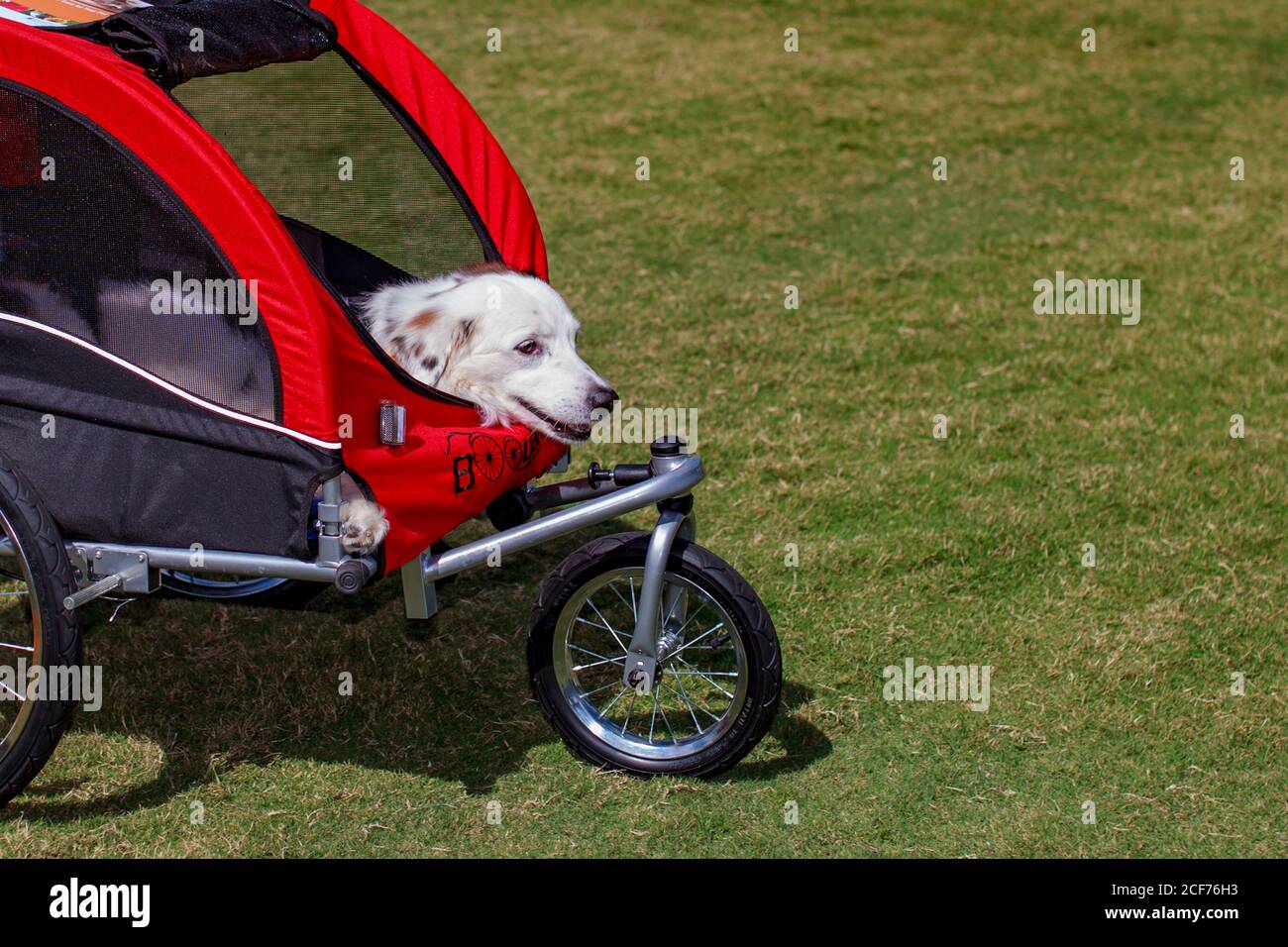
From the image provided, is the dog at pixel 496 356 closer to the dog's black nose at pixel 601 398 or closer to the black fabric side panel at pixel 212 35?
the dog's black nose at pixel 601 398

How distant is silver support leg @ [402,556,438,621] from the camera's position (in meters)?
3.71

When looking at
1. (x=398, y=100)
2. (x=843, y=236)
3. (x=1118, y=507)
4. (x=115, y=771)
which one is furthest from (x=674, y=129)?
(x=115, y=771)

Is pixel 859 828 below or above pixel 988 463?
below

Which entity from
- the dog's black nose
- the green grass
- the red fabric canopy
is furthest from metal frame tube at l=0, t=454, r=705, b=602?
the green grass

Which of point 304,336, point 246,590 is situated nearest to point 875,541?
point 246,590

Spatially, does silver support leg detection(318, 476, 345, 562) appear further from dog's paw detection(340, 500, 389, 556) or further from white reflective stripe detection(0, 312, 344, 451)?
white reflective stripe detection(0, 312, 344, 451)

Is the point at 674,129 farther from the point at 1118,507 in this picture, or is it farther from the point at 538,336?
the point at 538,336

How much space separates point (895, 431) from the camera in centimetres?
587

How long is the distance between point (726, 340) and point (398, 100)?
299 cm

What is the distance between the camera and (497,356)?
12.0ft

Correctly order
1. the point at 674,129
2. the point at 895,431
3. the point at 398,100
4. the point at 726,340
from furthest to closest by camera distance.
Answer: the point at 674,129 < the point at 726,340 < the point at 895,431 < the point at 398,100

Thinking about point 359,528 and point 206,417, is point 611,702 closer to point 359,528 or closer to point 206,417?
point 359,528

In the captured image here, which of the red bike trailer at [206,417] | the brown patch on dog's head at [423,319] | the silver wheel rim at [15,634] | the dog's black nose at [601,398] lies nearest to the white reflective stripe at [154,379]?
the red bike trailer at [206,417]
